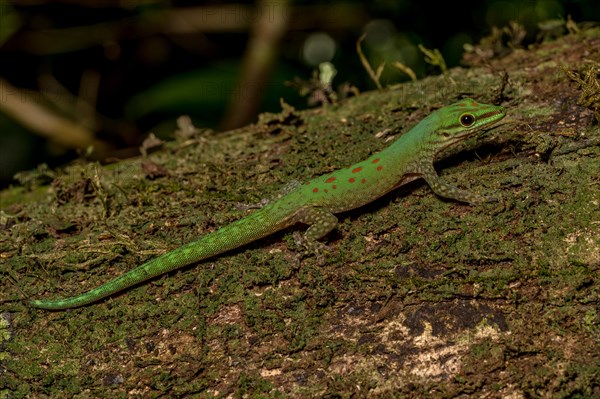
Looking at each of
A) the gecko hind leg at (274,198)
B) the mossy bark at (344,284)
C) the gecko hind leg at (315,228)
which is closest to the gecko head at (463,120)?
the mossy bark at (344,284)

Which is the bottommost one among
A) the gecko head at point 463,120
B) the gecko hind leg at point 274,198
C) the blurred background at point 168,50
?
the gecko head at point 463,120

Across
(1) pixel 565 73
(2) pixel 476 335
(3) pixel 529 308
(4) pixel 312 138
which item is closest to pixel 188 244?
(4) pixel 312 138

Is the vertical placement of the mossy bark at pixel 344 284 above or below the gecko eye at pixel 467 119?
below

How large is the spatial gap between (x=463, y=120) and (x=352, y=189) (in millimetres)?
1024

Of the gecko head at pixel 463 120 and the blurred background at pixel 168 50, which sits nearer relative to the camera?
the gecko head at pixel 463 120

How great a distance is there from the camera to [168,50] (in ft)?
28.0

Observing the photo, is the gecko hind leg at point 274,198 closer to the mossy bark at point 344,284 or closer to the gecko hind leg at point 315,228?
the mossy bark at point 344,284

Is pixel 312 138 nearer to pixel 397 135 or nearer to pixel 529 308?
pixel 397 135

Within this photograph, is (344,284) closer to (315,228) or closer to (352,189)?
(315,228)

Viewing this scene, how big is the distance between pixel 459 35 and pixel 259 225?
4629 millimetres

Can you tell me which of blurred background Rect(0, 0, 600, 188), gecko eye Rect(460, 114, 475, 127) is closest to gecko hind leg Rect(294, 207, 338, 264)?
gecko eye Rect(460, 114, 475, 127)

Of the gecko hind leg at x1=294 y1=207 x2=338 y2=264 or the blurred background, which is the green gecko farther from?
the blurred background

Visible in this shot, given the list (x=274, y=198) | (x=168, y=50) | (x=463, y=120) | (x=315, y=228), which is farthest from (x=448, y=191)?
(x=168, y=50)

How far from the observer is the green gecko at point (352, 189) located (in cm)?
409
